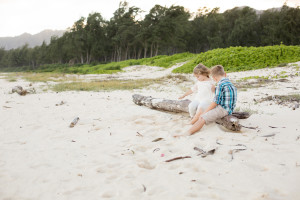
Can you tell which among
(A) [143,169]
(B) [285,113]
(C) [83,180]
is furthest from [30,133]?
(B) [285,113]

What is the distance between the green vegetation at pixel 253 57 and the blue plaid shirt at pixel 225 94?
1230 centimetres

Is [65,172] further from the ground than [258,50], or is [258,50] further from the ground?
[258,50]

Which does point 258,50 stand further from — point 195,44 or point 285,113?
point 195,44

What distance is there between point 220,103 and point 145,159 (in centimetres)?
200

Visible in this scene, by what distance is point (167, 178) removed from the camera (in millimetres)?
2707

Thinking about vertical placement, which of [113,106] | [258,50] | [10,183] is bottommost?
[10,183]

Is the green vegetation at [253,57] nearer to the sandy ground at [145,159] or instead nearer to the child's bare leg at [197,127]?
the sandy ground at [145,159]

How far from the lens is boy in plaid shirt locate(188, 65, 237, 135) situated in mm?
4012

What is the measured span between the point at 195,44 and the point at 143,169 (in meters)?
57.1

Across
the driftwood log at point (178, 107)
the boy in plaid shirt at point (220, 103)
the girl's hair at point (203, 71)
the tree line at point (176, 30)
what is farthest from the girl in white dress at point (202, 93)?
the tree line at point (176, 30)

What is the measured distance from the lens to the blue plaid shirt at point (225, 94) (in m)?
3.99

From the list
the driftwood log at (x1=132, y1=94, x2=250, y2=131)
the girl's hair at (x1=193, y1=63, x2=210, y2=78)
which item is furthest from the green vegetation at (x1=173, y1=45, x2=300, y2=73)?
the girl's hair at (x1=193, y1=63, x2=210, y2=78)

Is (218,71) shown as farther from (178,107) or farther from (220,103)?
(178,107)

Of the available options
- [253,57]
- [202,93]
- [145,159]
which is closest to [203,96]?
[202,93]
